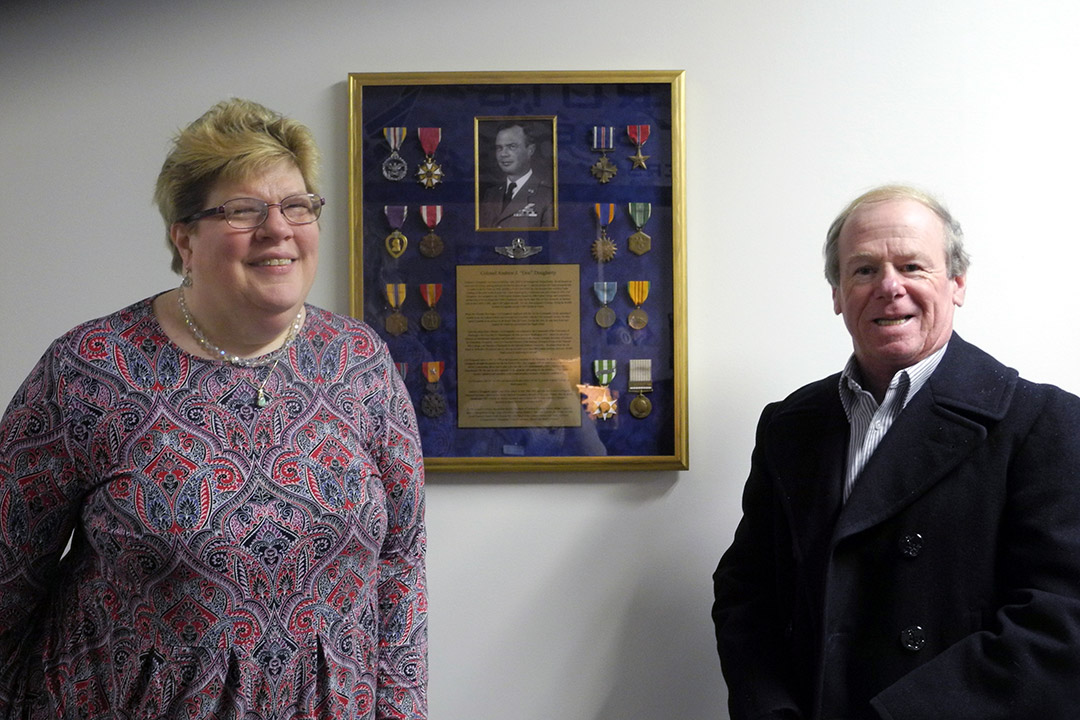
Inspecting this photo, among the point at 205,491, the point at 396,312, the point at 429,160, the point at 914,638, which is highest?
the point at 429,160

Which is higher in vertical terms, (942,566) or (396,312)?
(396,312)

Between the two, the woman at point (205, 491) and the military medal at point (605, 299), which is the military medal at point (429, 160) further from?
the woman at point (205, 491)

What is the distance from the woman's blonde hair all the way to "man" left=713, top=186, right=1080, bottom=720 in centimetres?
100

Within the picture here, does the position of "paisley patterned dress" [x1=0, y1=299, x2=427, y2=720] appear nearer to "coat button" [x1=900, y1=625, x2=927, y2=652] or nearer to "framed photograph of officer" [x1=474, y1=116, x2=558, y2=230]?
"framed photograph of officer" [x1=474, y1=116, x2=558, y2=230]

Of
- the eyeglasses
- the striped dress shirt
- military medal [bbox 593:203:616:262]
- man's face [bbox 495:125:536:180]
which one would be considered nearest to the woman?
the eyeglasses

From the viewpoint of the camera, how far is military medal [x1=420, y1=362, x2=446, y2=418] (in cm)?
203

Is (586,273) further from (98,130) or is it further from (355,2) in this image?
(98,130)

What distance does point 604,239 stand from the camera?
2.03 metres

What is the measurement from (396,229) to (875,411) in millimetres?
1060

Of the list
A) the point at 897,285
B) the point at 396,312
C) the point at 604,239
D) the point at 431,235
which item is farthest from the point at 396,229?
the point at 897,285

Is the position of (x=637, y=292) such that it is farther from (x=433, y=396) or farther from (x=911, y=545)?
(x=911, y=545)

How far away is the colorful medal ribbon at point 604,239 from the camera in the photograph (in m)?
2.03

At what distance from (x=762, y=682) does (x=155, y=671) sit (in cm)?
102

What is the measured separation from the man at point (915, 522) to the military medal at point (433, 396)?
0.72 metres
